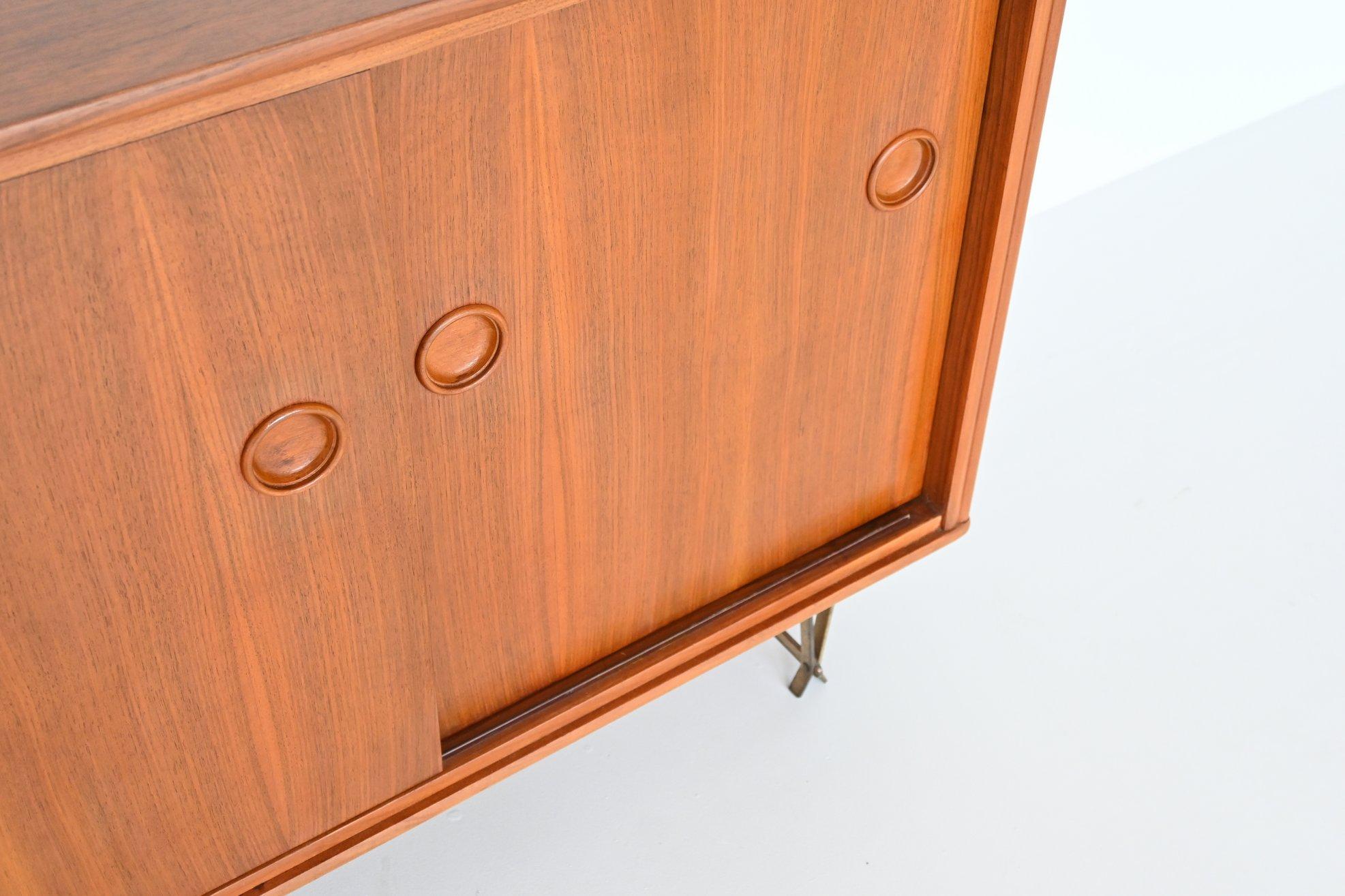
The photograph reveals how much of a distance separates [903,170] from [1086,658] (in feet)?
2.33

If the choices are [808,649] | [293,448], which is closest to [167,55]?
[293,448]

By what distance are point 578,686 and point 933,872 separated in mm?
461

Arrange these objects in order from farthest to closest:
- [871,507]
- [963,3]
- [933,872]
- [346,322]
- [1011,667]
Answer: [1011,667], [933,872], [871,507], [963,3], [346,322]

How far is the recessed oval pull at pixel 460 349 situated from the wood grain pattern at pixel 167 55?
0.55 ft

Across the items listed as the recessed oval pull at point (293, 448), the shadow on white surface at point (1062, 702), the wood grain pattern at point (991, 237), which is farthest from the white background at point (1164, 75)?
the recessed oval pull at point (293, 448)

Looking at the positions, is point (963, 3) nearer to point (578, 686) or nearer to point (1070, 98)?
point (578, 686)

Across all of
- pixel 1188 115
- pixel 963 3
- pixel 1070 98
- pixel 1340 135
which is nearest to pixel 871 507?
pixel 963 3

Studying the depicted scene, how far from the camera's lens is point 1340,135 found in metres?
2.24

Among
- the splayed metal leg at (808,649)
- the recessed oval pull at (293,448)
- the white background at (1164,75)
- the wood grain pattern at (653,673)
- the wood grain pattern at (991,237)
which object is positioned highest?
the white background at (1164,75)

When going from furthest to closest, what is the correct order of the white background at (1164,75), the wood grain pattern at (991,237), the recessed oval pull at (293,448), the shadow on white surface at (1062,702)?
the white background at (1164,75) → the shadow on white surface at (1062,702) → the wood grain pattern at (991,237) → the recessed oval pull at (293,448)

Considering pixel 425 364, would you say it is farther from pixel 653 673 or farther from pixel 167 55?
pixel 653 673

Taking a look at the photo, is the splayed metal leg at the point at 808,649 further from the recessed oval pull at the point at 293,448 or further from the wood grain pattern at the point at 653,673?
the recessed oval pull at the point at 293,448

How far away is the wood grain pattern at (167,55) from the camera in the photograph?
0.59 meters

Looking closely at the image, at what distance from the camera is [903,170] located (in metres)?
0.98
